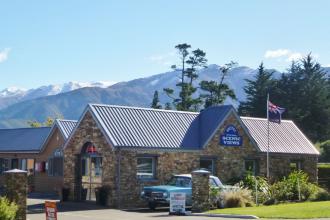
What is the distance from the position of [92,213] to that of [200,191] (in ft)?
16.8

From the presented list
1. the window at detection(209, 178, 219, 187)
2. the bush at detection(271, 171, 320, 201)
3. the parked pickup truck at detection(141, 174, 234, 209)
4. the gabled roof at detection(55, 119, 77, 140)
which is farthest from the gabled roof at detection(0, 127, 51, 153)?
the bush at detection(271, 171, 320, 201)

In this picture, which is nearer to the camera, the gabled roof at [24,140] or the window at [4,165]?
the gabled roof at [24,140]

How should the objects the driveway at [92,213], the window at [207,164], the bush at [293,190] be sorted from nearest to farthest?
the driveway at [92,213] → the bush at [293,190] → the window at [207,164]

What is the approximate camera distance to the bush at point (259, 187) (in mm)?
33031

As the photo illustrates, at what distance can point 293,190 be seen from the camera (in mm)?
34938

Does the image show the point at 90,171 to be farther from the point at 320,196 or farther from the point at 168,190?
the point at 320,196

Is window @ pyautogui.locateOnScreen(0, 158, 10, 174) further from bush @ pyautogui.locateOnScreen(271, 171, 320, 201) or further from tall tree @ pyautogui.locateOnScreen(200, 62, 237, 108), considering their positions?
tall tree @ pyautogui.locateOnScreen(200, 62, 237, 108)

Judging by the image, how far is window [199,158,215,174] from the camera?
1475 inches

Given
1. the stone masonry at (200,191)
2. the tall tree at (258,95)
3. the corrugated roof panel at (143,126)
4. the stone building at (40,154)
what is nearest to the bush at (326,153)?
the tall tree at (258,95)

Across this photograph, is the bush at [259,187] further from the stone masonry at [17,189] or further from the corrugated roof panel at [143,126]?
the stone masonry at [17,189]

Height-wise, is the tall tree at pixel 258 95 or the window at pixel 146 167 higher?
the tall tree at pixel 258 95

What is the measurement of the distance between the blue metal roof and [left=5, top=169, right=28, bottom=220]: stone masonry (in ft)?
35.3

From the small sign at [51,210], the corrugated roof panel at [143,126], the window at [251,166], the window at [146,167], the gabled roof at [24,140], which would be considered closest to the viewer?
the small sign at [51,210]

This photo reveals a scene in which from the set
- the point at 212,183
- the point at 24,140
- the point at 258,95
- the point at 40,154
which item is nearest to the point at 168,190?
the point at 212,183
